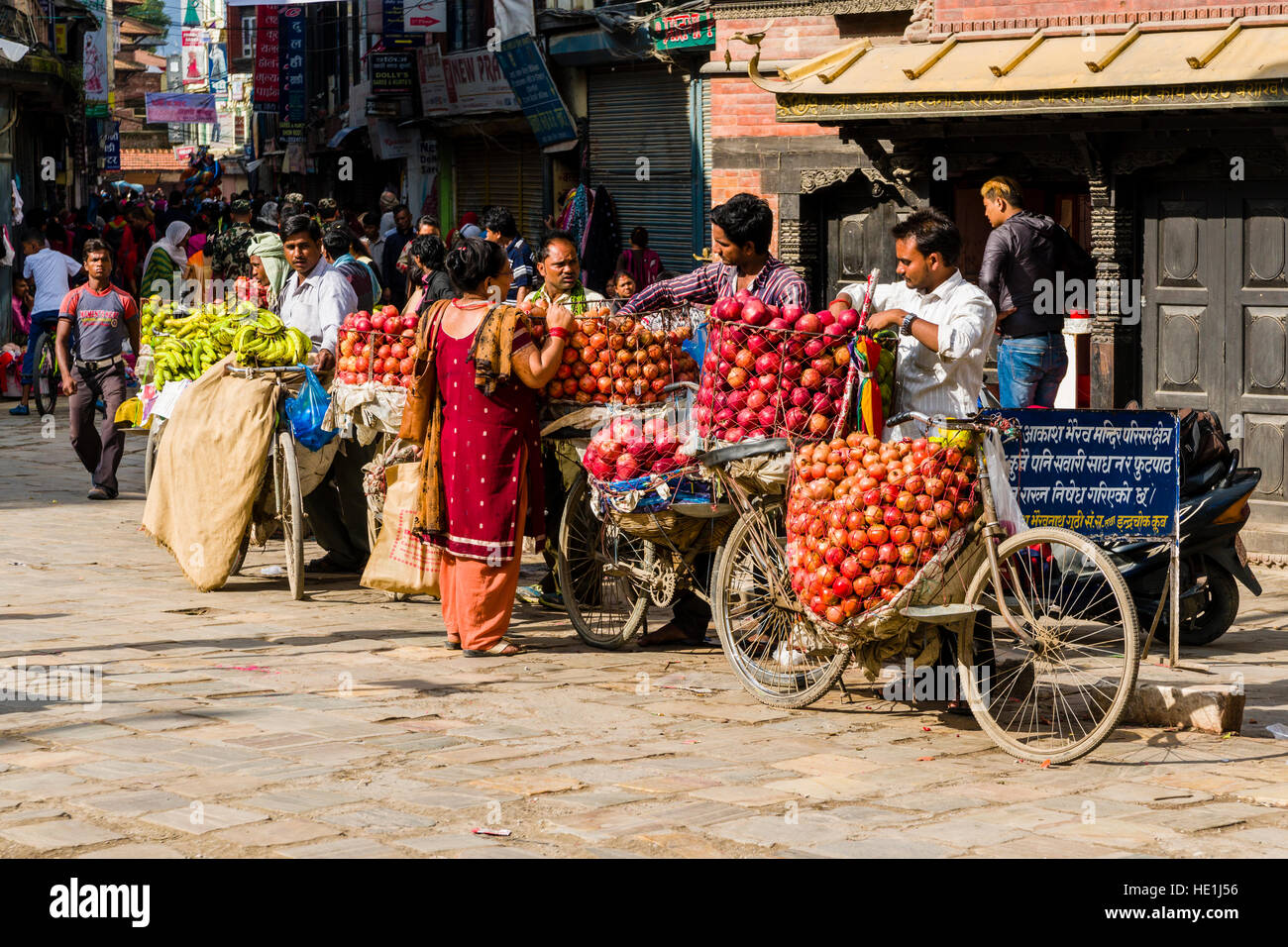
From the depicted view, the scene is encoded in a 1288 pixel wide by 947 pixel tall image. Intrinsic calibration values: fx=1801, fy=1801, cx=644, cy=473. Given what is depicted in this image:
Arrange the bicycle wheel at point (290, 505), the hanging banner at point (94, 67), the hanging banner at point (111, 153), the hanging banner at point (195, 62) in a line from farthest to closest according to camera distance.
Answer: the hanging banner at point (195, 62)
the hanging banner at point (111, 153)
the hanging banner at point (94, 67)
the bicycle wheel at point (290, 505)

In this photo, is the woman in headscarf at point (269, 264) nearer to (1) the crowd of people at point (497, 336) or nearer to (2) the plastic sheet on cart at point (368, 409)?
(1) the crowd of people at point (497, 336)

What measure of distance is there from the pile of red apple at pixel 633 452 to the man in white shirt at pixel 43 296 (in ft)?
42.5

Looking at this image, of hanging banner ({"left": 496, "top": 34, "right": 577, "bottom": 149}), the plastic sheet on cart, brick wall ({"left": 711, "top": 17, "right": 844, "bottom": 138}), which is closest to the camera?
the plastic sheet on cart

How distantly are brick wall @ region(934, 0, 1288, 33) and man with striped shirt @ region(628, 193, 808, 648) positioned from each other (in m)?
4.99

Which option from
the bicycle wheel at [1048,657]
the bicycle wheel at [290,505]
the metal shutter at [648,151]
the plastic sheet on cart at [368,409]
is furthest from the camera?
the metal shutter at [648,151]

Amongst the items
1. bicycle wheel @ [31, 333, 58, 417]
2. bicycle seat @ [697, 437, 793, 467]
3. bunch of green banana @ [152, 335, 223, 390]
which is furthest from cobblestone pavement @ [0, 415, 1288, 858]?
bicycle wheel @ [31, 333, 58, 417]

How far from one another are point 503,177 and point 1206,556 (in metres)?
21.0

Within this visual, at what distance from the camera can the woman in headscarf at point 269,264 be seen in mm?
12000

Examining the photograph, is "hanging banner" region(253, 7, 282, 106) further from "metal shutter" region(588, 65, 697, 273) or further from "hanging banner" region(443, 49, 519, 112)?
"metal shutter" region(588, 65, 697, 273)

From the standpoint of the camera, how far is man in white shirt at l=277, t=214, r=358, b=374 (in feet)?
34.4

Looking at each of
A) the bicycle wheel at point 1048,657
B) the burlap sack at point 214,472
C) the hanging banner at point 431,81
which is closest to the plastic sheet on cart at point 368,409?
the burlap sack at point 214,472

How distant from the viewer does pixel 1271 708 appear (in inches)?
287

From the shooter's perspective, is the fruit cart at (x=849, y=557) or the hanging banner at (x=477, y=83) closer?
the fruit cart at (x=849, y=557)

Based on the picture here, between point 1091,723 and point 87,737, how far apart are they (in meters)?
3.82
